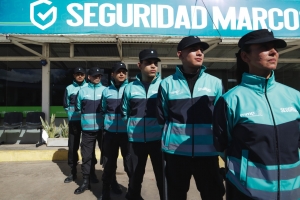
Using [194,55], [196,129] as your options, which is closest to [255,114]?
[196,129]

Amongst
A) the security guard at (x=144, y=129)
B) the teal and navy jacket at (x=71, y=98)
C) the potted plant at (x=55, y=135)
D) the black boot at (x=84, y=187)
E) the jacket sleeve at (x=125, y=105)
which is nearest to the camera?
the security guard at (x=144, y=129)

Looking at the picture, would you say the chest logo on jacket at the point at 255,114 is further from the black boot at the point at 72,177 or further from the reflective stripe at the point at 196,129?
the black boot at the point at 72,177

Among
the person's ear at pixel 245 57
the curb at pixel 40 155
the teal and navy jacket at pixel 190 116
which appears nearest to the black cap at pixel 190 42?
the teal and navy jacket at pixel 190 116

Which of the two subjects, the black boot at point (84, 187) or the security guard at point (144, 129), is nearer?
the security guard at point (144, 129)

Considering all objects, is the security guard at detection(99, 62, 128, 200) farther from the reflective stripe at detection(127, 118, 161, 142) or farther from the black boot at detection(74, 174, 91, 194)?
the reflective stripe at detection(127, 118, 161, 142)

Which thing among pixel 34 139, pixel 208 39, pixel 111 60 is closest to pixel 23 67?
pixel 34 139

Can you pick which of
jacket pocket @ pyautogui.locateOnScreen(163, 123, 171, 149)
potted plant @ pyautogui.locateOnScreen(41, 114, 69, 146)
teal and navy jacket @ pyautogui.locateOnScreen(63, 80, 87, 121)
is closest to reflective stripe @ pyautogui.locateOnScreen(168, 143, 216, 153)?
jacket pocket @ pyautogui.locateOnScreen(163, 123, 171, 149)

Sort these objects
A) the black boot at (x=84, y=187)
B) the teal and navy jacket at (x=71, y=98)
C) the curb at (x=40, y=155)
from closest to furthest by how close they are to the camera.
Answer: the black boot at (x=84, y=187)
the teal and navy jacket at (x=71, y=98)
the curb at (x=40, y=155)

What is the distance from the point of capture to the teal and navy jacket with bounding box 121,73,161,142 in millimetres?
2850

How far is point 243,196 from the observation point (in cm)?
150

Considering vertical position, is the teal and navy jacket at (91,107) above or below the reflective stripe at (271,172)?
above

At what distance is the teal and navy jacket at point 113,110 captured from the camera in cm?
347

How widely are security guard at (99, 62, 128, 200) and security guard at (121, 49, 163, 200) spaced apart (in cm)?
49

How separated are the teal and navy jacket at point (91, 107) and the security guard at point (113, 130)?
1.15 ft
